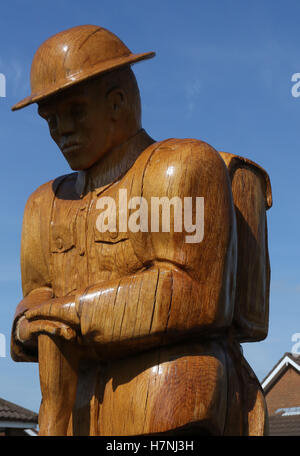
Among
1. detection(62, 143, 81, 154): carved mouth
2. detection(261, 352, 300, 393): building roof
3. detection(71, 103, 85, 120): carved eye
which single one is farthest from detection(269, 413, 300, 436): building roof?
detection(71, 103, 85, 120): carved eye

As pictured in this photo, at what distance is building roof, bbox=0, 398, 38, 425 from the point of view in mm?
11703

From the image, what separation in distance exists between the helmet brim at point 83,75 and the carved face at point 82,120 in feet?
0.26

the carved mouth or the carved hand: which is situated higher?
the carved mouth

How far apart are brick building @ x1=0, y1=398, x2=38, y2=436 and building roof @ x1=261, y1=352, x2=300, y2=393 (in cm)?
925

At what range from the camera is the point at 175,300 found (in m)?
3.43

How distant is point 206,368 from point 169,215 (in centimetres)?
81

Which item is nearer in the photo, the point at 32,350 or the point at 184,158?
the point at 184,158

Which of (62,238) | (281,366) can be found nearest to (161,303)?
(62,238)

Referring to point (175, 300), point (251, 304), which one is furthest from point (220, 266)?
point (251, 304)

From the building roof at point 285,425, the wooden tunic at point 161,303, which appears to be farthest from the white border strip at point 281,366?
the wooden tunic at point 161,303

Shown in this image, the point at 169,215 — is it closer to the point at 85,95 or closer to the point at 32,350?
the point at 85,95

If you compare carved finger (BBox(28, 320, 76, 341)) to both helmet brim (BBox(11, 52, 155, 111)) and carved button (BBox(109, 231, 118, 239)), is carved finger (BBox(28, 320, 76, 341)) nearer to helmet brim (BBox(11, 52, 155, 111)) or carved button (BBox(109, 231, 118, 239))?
carved button (BBox(109, 231, 118, 239))
